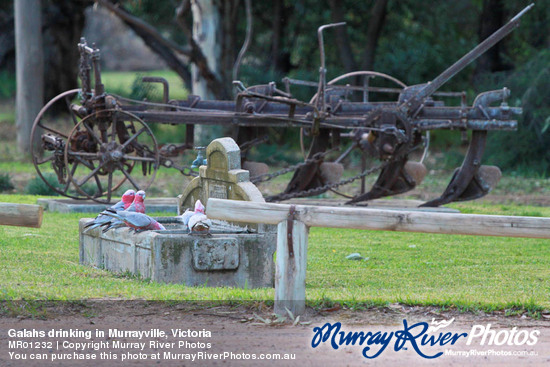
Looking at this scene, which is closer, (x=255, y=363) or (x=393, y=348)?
(x=255, y=363)

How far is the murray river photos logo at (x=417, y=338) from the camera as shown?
5.53m

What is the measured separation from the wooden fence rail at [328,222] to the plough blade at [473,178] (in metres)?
6.43

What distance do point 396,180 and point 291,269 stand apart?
704 centimetres

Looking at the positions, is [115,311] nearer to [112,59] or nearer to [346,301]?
[346,301]

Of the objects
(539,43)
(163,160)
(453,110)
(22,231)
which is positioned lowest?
(22,231)

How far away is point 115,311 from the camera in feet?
20.2

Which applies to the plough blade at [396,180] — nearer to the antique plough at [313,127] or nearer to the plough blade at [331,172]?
the antique plough at [313,127]

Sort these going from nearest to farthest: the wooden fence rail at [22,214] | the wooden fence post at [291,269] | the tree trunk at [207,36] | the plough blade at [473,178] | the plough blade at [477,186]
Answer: the wooden fence rail at [22,214] < the wooden fence post at [291,269] < the plough blade at [473,178] < the plough blade at [477,186] < the tree trunk at [207,36]

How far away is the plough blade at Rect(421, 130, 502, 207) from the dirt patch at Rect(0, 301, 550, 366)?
6.19 m

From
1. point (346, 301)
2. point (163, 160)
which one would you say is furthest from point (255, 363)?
point (163, 160)

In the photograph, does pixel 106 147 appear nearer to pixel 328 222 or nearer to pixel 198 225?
pixel 198 225

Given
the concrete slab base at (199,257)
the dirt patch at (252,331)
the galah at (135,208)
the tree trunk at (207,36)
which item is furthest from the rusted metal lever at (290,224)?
the tree trunk at (207,36)

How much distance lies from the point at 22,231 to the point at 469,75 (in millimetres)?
16731

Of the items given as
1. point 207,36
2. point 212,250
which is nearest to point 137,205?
point 212,250
